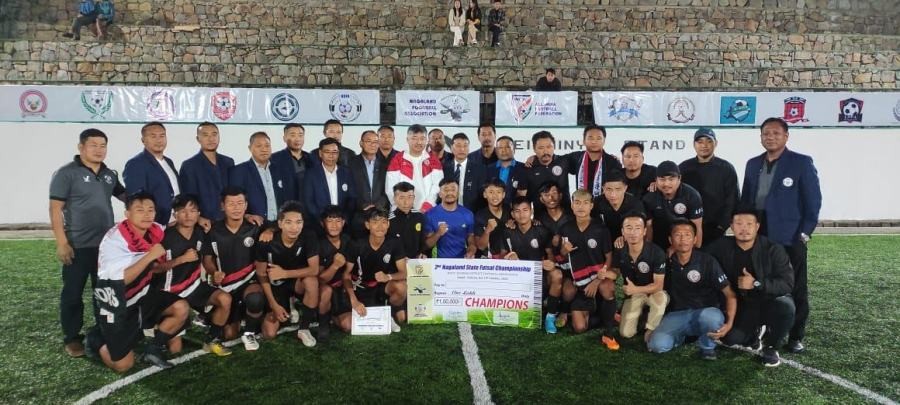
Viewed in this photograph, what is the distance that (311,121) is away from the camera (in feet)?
33.6

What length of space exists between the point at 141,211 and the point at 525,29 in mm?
14463

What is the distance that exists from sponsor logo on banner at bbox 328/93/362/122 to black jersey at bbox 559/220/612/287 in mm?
6460

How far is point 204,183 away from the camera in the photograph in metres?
4.75

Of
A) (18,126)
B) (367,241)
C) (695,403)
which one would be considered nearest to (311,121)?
(18,126)

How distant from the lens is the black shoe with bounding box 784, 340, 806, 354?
4.08 metres

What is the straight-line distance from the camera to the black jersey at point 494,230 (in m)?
4.96

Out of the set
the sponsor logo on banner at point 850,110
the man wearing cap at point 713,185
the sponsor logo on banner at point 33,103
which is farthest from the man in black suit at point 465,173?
the sponsor logo on banner at point 850,110

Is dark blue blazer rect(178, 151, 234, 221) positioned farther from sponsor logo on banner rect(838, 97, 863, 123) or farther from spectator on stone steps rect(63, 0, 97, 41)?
spectator on stone steps rect(63, 0, 97, 41)

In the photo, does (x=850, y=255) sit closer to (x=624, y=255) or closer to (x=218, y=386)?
(x=624, y=255)

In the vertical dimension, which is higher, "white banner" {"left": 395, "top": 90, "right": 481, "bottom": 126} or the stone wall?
the stone wall

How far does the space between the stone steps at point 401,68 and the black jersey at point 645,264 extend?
9.07 m

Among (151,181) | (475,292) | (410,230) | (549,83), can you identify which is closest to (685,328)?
(475,292)

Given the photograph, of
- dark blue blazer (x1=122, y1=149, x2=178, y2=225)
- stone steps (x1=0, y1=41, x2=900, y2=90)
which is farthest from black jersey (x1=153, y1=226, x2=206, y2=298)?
stone steps (x1=0, y1=41, x2=900, y2=90)

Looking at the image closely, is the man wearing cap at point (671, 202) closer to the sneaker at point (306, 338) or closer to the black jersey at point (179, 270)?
the sneaker at point (306, 338)
